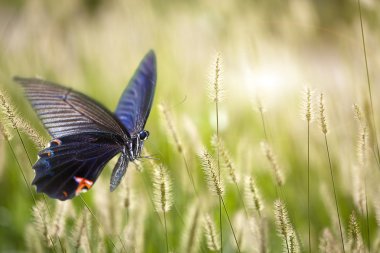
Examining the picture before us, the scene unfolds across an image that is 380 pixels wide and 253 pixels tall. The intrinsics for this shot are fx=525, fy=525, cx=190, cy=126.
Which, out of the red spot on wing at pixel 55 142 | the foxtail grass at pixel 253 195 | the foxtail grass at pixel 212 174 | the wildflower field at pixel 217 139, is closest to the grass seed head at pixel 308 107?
the wildflower field at pixel 217 139

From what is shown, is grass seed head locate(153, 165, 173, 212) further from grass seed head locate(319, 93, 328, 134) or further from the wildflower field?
grass seed head locate(319, 93, 328, 134)

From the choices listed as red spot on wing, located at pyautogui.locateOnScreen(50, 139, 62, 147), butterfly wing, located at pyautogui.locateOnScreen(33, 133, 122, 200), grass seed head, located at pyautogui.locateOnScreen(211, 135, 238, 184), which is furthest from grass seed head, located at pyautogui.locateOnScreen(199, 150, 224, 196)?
red spot on wing, located at pyautogui.locateOnScreen(50, 139, 62, 147)

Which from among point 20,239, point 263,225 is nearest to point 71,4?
point 20,239

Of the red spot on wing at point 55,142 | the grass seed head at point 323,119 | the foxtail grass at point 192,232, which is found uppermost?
the grass seed head at point 323,119

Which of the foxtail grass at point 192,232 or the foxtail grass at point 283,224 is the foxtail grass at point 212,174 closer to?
the foxtail grass at point 283,224

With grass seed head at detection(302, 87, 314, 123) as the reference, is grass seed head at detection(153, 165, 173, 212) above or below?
below

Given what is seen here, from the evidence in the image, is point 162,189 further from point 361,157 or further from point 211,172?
point 361,157
